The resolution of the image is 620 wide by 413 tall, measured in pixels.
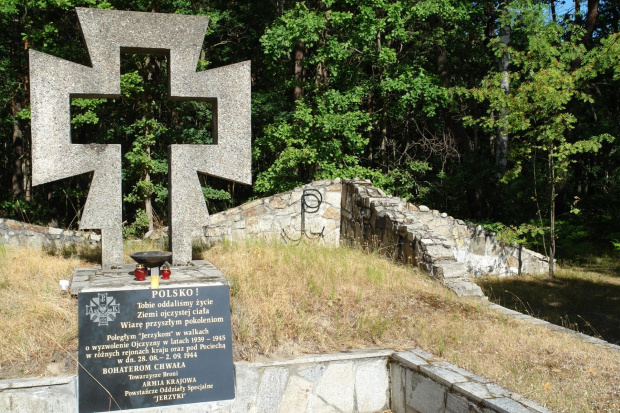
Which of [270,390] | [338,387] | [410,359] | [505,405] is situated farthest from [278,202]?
[505,405]

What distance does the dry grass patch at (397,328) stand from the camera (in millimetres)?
4758

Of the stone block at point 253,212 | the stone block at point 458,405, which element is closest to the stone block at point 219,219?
the stone block at point 253,212

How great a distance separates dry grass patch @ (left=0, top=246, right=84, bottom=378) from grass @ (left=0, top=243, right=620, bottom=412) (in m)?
0.03

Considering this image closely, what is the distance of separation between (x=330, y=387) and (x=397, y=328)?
41.2 inches

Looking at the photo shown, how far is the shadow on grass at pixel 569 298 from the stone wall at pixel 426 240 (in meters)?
0.58

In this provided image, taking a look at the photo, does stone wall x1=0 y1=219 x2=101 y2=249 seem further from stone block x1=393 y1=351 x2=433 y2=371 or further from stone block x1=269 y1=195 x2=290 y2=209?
stone block x1=393 y1=351 x2=433 y2=371

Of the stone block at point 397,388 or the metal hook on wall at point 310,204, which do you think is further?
the metal hook on wall at point 310,204

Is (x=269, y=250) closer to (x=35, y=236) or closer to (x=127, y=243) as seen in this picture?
(x=127, y=243)

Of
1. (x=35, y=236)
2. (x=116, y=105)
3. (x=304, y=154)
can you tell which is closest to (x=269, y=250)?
(x=35, y=236)

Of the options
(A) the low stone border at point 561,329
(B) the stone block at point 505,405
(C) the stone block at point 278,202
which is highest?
(C) the stone block at point 278,202

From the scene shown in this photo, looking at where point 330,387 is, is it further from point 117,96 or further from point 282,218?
point 282,218

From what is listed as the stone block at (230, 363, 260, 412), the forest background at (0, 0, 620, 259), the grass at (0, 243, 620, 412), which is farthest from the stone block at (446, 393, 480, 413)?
the forest background at (0, 0, 620, 259)

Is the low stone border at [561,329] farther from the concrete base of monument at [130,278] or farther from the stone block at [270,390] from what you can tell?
the concrete base of monument at [130,278]

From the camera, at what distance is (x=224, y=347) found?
5.16 metres
